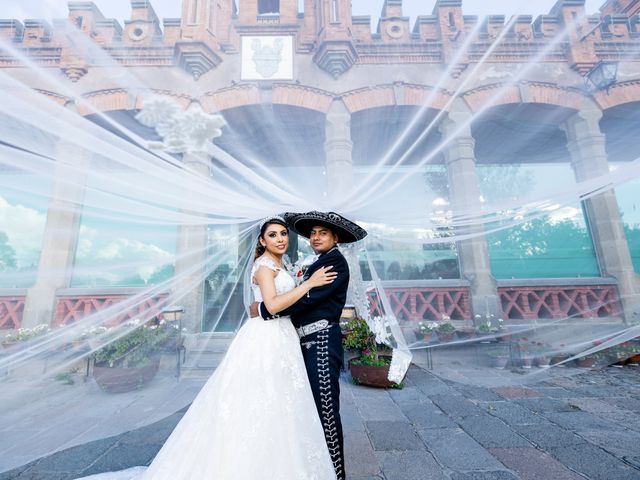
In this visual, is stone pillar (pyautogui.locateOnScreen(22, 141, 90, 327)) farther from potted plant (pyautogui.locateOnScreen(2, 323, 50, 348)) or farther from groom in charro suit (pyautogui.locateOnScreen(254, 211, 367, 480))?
groom in charro suit (pyautogui.locateOnScreen(254, 211, 367, 480))

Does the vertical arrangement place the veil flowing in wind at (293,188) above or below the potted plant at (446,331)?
above

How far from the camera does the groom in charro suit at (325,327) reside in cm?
189

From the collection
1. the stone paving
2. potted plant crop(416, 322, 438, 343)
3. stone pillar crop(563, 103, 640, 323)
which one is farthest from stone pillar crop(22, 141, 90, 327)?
stone pillar crop(563, 103, 640, 323)

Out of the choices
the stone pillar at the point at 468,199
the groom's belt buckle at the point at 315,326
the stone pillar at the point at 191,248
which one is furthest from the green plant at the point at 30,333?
the stone pillar at the point at 468,199

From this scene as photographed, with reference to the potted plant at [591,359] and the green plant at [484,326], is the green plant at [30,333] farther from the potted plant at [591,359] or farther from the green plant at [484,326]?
the potted plant at [591,359]

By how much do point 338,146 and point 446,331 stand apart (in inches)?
172

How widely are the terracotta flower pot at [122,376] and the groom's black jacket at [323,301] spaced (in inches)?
74.7

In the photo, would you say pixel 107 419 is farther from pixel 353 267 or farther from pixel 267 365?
pixel 353 267

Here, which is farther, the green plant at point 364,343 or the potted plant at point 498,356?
the potted plant at point 498,356

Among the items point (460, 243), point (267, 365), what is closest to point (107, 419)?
point (267, 365)

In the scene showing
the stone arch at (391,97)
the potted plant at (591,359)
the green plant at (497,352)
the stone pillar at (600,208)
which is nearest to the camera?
the potted plant at (591,359)

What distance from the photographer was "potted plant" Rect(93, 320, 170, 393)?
8.96 ft

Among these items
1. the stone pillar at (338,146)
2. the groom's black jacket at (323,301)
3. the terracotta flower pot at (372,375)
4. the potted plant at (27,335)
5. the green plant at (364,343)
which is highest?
the stone pillar at (338,146)

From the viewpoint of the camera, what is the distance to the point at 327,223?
2102 millimetres
